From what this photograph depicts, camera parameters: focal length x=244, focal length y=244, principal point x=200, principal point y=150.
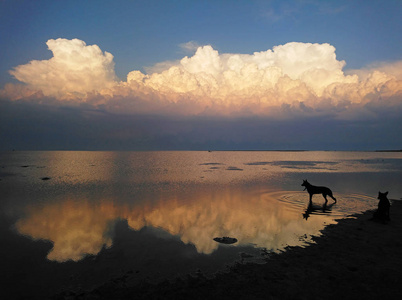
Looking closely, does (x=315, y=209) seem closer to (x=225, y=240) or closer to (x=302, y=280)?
(x=225, y=240)

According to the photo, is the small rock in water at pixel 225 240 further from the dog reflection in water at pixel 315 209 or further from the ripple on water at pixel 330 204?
the ripple on water at pixel 330 204

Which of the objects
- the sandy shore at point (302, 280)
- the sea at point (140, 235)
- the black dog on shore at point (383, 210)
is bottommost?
the sea at point (140, 235)

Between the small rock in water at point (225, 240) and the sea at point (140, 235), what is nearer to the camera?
the sea at point (140, 235)

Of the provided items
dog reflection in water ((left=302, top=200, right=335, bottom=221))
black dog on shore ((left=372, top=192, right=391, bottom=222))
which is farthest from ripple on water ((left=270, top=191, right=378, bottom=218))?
black dog on shore ((left=372, top=192, right=391, bottom=222))

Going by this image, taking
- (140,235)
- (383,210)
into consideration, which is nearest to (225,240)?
(140,235)

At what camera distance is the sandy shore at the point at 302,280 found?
9.01 m

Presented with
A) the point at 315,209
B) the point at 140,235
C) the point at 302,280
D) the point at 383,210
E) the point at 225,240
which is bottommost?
the point at 140,235

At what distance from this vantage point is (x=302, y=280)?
32.6ft

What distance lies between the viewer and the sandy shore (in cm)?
A: 901

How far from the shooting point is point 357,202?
2633 centimetres

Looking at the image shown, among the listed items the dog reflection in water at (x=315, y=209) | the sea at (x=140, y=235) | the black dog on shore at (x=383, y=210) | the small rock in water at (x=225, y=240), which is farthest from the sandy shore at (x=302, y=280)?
the dog reflection in water at (x=315, y=209)

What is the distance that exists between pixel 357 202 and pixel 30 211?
1303 inches

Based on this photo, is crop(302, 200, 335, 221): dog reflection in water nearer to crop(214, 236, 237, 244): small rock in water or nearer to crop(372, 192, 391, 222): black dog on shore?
crop(372, 192, 391, 222): black dog on shore

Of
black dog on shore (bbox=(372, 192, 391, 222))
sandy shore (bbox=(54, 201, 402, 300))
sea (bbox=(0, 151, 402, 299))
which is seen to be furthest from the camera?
black dog on shore (bbox=(372, 192, 391, 222))
